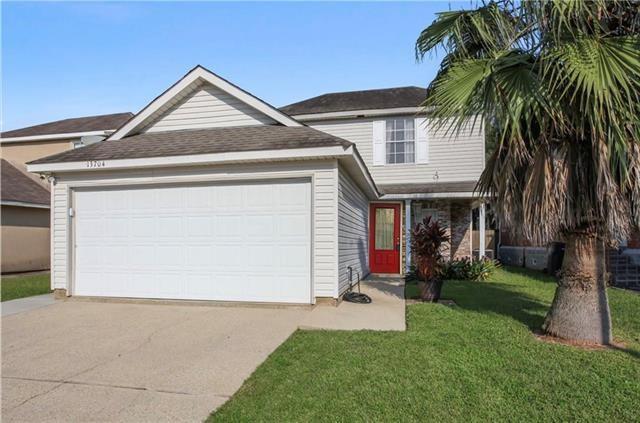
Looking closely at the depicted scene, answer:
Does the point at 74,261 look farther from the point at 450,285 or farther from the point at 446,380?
the point at 450,285

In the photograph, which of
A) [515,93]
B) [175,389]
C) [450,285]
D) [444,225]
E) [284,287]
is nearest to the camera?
[175,389]

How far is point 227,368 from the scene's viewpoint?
4.60 metres

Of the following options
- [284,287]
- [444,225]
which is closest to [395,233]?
[444,225]

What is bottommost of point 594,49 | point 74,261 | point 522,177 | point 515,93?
point 74,261

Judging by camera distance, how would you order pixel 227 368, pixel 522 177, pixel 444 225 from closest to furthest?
pixel 227 368 < pixel 522 177 < pixel 444 225

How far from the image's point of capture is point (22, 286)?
1134cm

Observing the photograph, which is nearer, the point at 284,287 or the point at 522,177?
the point at 522,177

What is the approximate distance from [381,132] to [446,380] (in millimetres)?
10987

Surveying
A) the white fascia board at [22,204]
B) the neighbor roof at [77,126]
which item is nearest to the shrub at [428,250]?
the white fascia board at [22,204]

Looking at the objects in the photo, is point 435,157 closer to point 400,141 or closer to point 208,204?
point 400,141

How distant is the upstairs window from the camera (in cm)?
1405

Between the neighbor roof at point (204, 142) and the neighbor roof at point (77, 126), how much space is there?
12.0m

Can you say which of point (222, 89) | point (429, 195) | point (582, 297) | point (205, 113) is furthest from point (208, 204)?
point (429, 195)

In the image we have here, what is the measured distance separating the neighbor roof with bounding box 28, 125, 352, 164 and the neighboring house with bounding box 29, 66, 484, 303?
33 mm
